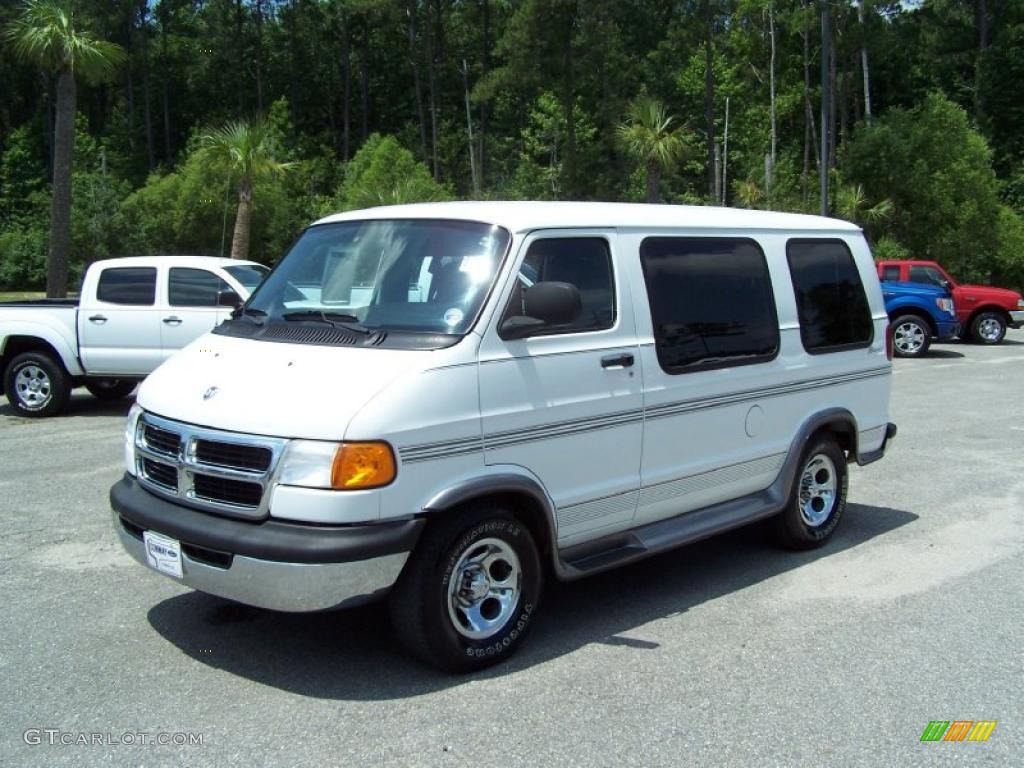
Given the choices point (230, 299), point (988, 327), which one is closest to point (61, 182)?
point (230, 299)

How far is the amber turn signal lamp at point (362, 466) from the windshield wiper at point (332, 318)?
2.30 ft

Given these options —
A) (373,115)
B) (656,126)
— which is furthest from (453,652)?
(373,115)

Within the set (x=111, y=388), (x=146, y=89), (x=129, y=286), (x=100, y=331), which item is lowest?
(x=111, y=388)

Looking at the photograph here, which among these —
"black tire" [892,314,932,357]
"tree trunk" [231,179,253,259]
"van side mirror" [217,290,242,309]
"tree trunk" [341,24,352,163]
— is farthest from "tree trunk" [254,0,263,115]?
"van side mirror" [217,290,242,309]

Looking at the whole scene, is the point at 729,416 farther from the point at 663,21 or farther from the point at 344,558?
the point at 663,21

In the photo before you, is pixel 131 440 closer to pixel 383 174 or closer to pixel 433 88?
pixel 383 174

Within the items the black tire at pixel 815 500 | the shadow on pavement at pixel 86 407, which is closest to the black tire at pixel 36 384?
the shadow on pavement at pixel 86 407

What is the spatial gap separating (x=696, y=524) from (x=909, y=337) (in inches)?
617

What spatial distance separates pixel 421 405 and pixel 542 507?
815 mm

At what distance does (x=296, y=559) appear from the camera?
152 inches

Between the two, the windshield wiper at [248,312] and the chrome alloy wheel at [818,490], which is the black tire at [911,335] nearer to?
the chrome alloy wheel at [818,490]

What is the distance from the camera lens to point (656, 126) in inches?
1187

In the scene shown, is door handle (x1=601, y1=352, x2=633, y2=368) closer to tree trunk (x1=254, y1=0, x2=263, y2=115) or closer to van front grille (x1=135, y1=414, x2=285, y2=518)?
van front grille (x1=135, y1=414, x2=285, y2=518)

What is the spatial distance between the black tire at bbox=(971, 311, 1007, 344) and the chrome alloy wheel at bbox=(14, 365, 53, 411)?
18.4 m
